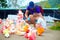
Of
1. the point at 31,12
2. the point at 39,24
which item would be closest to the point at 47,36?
the point at 39,24

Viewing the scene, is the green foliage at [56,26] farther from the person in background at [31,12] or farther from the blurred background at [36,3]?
the person in background at [31,12]

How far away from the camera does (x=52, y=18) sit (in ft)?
6.05

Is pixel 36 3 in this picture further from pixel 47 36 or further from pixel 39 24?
pixel 47 36

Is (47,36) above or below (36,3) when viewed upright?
below

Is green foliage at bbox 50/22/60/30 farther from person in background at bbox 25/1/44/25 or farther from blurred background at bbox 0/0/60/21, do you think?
person in background at bbox 25/1/44/25

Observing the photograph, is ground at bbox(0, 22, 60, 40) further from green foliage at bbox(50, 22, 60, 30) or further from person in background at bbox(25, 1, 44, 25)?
person in background at bbox(25, 1, 44, 25)

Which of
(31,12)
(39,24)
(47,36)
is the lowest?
(47,36)

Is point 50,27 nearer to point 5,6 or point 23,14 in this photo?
point 23,14

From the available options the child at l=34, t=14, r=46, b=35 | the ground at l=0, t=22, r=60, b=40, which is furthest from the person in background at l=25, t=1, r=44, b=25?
the ground at l=0, t=22, r=60, b=40

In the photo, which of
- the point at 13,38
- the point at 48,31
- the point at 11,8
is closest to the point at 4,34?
the point at 13,38

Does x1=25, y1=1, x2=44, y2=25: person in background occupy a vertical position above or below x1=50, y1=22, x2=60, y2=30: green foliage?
above

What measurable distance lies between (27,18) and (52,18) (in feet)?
0.79

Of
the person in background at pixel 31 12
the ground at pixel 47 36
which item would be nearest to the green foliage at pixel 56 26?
the ground at pixel 47 36

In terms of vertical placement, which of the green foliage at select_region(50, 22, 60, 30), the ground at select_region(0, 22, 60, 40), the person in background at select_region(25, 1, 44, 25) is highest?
the person in background at select_region(25, 1, 44, 25)
